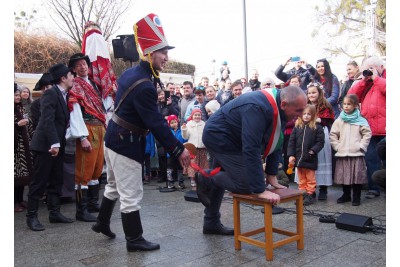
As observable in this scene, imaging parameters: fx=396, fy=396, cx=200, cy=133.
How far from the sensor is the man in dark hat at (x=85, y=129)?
16.0ft

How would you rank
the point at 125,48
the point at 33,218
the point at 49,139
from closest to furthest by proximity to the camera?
the point at 49,139, the point at 33,218, the point at 125,48

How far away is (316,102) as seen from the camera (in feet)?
19.9

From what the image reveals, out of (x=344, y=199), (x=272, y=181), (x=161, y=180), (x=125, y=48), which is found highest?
(x=125, y=48)

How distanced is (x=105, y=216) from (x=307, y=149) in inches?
118

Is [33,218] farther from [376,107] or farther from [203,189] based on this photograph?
[376,107]

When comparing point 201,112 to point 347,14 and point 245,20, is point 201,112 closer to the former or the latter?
point 245,20

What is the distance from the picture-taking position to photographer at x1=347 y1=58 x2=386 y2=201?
5746 millimetres

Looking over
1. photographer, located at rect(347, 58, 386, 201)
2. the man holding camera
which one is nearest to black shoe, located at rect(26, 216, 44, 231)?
photographer, located at rect(347, 58, 386, 201)

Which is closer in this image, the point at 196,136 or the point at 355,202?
the point at 355,202

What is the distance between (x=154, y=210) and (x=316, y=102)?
293 cm

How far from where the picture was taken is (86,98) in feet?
16.4

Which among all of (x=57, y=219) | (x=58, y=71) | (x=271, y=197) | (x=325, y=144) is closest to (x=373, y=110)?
(x=325, y=144)

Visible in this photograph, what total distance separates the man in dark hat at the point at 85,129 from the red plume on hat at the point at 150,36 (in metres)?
1.55

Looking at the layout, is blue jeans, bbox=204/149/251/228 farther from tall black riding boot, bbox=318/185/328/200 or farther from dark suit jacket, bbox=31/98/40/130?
dark suit jacket, bbox=31/98/40/130
